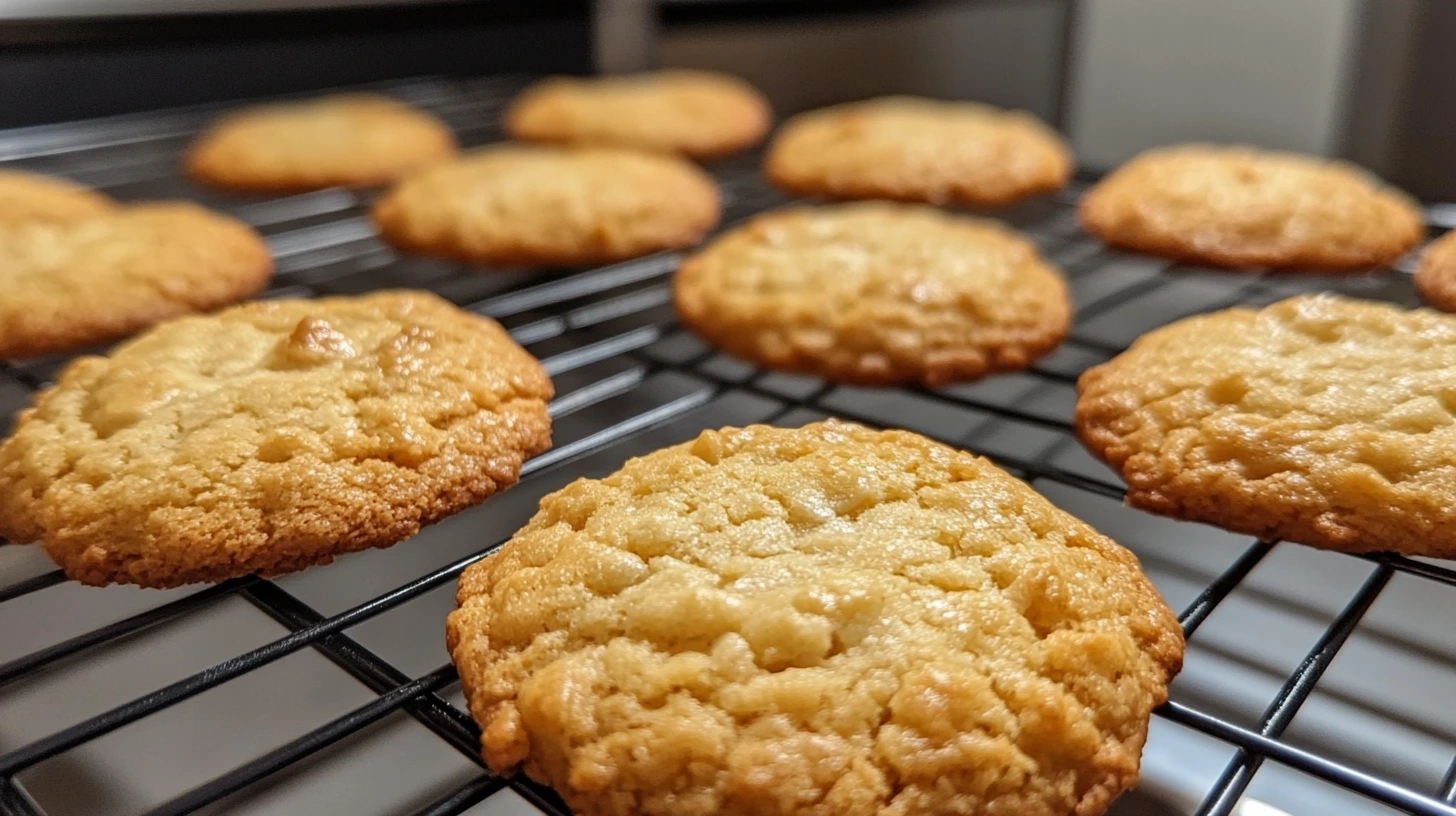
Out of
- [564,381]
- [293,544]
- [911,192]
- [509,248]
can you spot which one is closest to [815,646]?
[293,544]

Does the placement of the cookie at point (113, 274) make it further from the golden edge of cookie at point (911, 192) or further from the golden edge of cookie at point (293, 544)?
the golden edge of cookie at point (911, 192)

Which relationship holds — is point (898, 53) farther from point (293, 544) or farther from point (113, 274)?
point (293, 544)

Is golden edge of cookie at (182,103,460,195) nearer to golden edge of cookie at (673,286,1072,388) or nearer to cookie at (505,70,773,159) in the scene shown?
cookie at (505,70,773,159)

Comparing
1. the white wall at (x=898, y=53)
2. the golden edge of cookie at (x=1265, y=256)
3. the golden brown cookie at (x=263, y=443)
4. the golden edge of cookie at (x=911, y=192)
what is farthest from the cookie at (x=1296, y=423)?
the white wall at (x=898, y=53)

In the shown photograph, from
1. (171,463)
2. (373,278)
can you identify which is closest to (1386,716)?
(171,463)

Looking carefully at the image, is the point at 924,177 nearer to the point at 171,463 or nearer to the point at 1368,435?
the point at 1368,435

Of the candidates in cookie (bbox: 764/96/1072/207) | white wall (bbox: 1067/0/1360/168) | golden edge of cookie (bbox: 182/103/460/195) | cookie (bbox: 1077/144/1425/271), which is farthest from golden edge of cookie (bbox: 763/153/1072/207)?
golden edge of cookie (bbox: 182/103/460/195)
